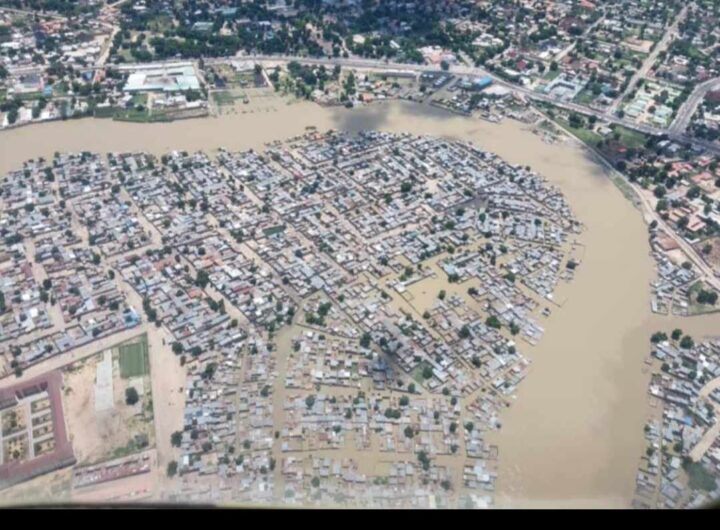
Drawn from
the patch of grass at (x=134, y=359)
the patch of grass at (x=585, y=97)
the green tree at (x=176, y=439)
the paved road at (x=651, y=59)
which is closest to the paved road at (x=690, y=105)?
the paved road at (x=651, y=59)

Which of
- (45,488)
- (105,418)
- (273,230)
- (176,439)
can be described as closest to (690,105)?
(273,230)

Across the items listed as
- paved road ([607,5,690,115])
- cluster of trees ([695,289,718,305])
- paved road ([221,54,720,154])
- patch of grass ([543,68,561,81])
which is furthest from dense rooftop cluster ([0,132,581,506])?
patch of grass ([543,68,561,81])

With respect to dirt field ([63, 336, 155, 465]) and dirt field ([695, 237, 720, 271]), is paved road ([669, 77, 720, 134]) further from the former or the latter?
dirt field ([63, 336, 155, 465])

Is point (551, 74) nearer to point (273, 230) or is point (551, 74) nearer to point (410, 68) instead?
point (410, 68)

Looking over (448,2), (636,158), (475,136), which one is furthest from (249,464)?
(448,2)

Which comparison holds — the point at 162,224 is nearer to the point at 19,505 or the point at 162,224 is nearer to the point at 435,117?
the point at 435,117

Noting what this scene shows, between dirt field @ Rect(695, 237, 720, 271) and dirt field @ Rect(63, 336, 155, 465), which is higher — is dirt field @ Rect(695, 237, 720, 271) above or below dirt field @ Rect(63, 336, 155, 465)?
above
